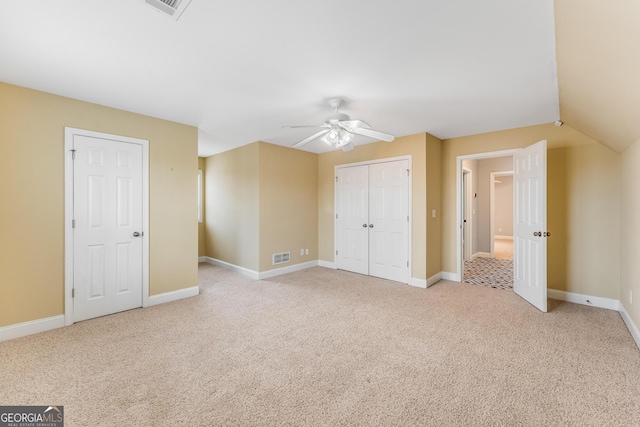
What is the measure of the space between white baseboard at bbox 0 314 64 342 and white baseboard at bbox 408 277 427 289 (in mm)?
4582

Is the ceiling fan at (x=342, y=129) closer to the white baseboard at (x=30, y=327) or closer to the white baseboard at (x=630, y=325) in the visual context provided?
the white baseboard at (x=630, y=325)

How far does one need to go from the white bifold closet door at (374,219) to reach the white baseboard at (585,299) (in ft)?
6.52

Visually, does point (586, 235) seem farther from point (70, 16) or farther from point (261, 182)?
point (70, 16)

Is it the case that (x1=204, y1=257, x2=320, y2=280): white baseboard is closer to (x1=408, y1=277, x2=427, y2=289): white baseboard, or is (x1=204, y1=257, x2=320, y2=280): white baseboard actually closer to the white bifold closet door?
the white bifold closet door

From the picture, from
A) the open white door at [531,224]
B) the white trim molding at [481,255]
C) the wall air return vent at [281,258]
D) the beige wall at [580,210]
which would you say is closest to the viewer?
the open white door at [531,224]

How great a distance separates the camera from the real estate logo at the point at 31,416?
5.53ft

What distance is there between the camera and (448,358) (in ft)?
7.68

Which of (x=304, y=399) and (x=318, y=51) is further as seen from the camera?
(x=318, y=51)

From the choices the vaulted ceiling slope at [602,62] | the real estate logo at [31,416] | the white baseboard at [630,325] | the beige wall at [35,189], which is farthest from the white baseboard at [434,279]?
the beige wall at [35,189]

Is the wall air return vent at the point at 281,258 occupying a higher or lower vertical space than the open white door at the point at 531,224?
lower

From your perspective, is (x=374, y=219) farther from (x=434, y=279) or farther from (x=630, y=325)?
(x=630, y=325)

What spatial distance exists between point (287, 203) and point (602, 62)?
4.43 m

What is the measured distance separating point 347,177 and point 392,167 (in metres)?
0.99

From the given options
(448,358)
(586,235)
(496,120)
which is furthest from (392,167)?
(448,358)
